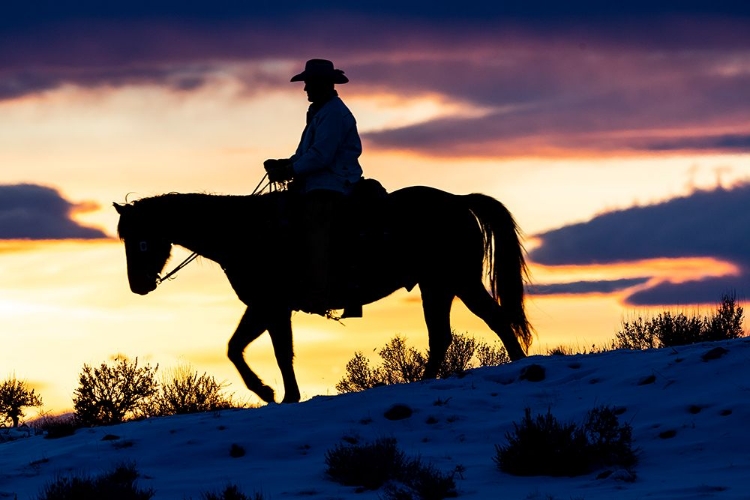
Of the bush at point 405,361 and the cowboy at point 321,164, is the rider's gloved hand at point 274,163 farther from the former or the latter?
the bush at point 405,361

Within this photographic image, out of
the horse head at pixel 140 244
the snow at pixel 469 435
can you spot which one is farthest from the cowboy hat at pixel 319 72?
the snow at pixel 469 435

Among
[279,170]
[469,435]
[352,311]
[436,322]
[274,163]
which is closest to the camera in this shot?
[469,435]

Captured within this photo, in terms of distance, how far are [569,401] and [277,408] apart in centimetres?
313

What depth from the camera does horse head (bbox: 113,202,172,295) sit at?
→ 41.7ft

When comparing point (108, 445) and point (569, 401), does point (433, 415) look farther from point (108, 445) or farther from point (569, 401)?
point (108, 445)

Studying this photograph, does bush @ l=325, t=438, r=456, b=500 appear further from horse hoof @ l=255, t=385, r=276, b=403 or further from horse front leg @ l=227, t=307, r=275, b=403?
horse hoof @ l=255, t=385, r=276, b=403

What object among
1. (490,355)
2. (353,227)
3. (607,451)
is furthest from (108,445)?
(490,355)

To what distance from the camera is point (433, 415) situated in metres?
10.6

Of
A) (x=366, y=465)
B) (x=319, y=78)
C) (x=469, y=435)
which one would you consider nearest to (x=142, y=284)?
(x=319, y=78)

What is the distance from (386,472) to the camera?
334 inches

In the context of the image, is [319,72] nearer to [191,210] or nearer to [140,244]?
[191,210]

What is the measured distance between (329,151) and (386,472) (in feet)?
15.8

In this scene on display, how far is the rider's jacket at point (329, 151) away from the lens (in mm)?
12266

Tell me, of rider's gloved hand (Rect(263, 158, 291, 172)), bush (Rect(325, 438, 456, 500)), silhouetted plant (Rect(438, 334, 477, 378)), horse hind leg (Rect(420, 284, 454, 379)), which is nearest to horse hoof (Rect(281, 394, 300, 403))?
horse hind leg (Rect(420, 284, 454, 379))
